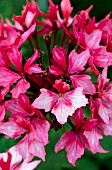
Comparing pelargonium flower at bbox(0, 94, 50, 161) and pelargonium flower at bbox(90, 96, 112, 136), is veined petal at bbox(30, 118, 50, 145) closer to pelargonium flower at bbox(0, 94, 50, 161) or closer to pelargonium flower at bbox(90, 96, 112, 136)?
pelargonium flower at bbox(0, 94, 50, 161)

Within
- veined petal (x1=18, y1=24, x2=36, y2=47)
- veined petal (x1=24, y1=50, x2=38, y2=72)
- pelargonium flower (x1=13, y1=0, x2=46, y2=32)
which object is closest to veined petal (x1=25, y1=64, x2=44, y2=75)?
veined petal (x1=24, y1=50, x2=38, y2=72)

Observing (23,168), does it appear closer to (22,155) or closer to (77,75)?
(22,155)

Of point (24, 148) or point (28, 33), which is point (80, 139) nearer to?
point (24, 148)

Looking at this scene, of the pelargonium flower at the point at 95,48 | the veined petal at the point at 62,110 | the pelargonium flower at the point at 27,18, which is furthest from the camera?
the pelargonium flower at the point at 27,18

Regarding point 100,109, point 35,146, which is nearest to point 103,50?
point 100,109

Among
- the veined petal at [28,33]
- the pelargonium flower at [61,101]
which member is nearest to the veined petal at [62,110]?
the pelargonium flower at [61,101]

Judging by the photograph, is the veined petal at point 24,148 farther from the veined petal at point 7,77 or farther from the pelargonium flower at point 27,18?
the pelargonium flower at point 27,18
